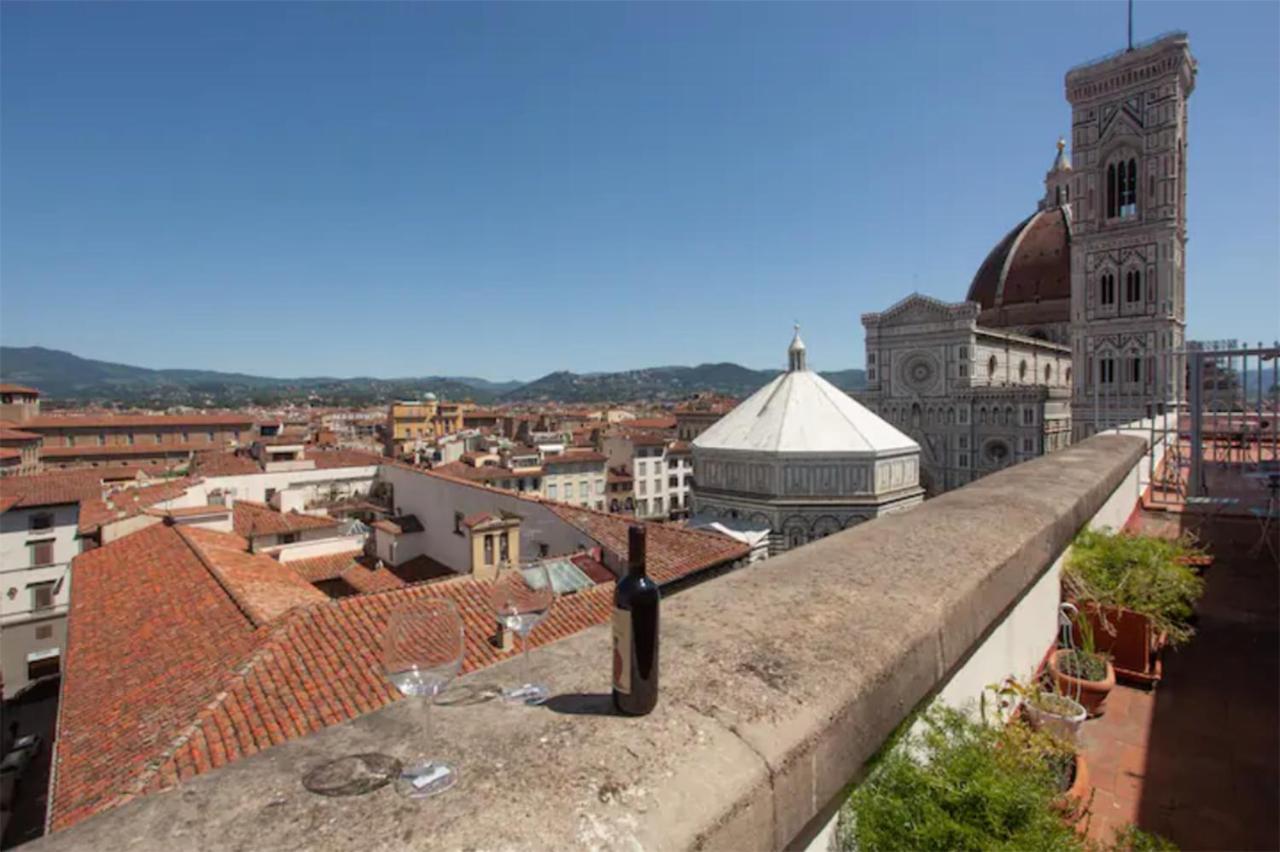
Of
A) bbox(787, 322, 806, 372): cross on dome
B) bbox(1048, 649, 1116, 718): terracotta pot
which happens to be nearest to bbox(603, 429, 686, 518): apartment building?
bbox(787, 322, 806, 372): cross on dome

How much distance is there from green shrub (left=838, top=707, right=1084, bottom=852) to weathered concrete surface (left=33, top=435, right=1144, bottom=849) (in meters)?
0.14

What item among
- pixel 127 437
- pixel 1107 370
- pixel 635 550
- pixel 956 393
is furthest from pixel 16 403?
pixel 1107 370

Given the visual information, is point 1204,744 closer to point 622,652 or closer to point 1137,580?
point 1137,580

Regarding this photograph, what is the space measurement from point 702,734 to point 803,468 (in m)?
16.9

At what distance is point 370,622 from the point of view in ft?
25.9

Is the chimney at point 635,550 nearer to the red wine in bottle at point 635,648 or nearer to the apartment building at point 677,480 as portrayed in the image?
the red wine in bottle at point 635,648

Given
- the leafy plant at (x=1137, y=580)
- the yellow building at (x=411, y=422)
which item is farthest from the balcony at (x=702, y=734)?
the yellow building at (x=411, y=422)

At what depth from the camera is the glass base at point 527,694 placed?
5.04 ft

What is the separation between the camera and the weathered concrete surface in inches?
43.4

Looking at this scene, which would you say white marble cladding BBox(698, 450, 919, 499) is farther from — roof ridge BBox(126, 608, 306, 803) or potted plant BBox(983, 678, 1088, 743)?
potted plant BBox(983, 678, 1088, 743)

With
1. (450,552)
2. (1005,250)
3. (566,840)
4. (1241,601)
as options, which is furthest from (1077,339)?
(566,840)

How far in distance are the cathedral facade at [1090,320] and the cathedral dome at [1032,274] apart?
22.6ft

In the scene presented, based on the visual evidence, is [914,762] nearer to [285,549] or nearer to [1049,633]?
[1049,633]

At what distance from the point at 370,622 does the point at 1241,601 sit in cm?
793
